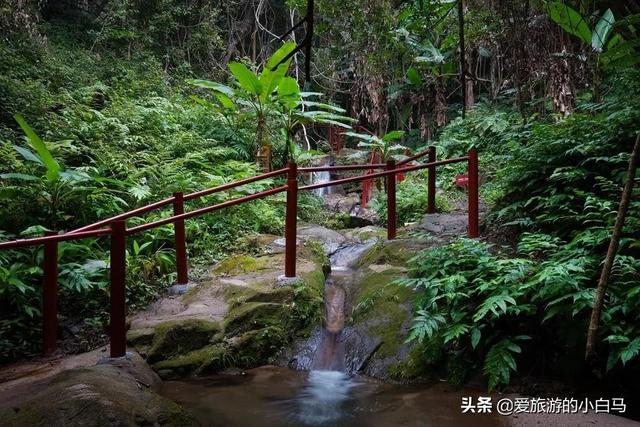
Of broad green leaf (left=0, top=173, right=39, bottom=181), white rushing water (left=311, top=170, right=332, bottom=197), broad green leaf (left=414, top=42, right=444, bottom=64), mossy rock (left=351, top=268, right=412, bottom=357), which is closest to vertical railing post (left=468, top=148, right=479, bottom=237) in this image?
mossy rock (left=351, top=268, right=412, bottom=357)

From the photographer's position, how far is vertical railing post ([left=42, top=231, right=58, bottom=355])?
3471mm

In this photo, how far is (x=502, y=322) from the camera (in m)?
3.23

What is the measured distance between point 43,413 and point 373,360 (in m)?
2.23

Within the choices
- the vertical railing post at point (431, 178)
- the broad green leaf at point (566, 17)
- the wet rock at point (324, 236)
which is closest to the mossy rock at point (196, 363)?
the wet rock at point (324, 236)

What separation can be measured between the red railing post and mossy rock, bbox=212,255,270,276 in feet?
1.34

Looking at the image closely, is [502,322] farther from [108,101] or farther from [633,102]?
[108,101]

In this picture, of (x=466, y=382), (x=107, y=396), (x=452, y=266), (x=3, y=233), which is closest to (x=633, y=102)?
(x=452, y=266)

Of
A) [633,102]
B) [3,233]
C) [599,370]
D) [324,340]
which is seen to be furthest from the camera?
[633,102]

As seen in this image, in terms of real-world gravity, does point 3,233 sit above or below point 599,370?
above

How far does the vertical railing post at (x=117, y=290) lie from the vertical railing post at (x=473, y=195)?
3294mm

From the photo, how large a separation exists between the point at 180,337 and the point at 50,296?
1.00 metres

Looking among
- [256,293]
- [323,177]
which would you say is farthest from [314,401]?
[323,177]

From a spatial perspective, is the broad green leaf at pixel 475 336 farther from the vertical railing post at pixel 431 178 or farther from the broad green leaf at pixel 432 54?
the broad green leaf at pixel 432 54

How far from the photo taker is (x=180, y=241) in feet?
15.0
